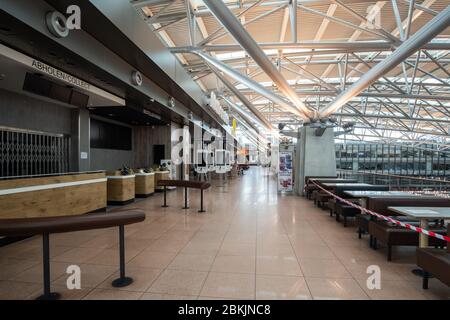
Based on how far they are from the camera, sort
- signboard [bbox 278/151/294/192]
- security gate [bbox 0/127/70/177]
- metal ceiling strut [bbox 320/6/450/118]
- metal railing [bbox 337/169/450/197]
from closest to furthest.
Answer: metal ceiling strut [bbox 320/6/450/118], security gate [bbox 0/127/70/177], metal railing [bbox 337/169/450/197], signboard [bbox 278/151/294/192]

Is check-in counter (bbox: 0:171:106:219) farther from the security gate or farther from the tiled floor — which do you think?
the security gate

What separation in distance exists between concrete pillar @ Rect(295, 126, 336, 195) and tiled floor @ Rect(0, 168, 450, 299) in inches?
220

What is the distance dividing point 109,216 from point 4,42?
330 cm

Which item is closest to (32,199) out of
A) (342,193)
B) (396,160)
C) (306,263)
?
(306,263)

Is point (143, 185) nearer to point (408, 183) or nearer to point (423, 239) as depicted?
point (423, 239)

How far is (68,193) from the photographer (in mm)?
5312

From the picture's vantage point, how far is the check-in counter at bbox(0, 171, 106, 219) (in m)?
4.02

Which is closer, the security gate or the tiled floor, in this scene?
the tiled floor

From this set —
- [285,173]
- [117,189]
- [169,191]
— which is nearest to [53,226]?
[117,189]

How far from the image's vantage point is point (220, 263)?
11.3ft

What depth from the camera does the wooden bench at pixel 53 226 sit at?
2.40m

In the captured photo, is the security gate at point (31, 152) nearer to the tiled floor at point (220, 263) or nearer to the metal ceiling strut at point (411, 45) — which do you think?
the tiled floor at point (220, 263)

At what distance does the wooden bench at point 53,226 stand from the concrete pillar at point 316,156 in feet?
30.2

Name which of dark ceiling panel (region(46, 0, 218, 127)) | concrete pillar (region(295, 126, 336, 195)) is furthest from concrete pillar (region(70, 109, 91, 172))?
concrete pillar (region(295, 126, 336, 195))
